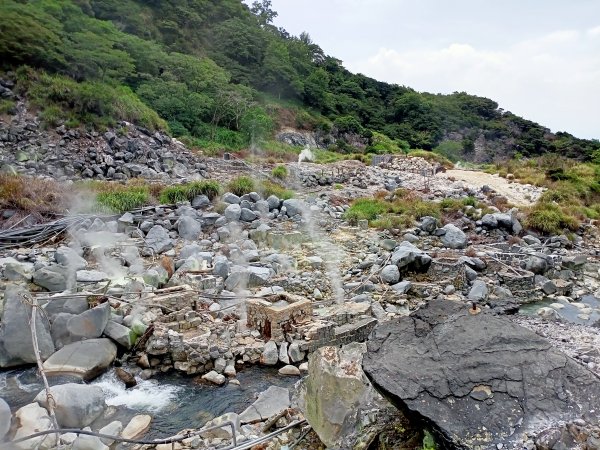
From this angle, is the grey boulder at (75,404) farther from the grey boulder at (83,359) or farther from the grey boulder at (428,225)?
the grey boulder at (428,225)

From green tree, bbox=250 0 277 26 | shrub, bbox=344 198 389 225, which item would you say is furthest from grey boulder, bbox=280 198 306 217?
green tree, bbox=250 0 277 26

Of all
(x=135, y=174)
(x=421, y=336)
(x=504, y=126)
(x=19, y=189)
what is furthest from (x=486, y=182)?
(x=504, y=126)

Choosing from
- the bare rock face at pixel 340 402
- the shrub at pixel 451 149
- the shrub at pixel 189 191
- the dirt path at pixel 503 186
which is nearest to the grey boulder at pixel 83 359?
the bare rock face at pixel 340 402

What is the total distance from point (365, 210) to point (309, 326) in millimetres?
7231

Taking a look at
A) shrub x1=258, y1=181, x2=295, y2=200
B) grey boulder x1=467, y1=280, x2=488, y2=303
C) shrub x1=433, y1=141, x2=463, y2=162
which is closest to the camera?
grey boulder x1=467, y1=280, x2=488, y2=303

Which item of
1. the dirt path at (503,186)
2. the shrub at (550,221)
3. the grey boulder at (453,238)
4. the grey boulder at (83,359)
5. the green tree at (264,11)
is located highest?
the green tree at (264,11)

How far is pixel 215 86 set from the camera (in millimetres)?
25484

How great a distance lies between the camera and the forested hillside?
17.6m

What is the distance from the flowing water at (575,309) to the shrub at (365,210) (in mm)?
5028

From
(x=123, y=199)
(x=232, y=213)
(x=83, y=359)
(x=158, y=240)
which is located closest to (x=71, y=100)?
(x=123, y=199)

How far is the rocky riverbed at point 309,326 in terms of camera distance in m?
2.58

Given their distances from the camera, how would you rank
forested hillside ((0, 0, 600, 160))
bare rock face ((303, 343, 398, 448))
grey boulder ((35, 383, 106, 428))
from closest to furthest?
1. bare rock face ((303, 343, 398, 448))
2. grey boulder ((35, 383, 106, 428))
3. forested hillside ((0, 0, 600, 160))

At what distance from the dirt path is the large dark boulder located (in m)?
12.6

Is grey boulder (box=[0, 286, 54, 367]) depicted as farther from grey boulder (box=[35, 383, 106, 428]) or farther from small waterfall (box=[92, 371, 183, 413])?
grey boulder (box=[35, 383, 106, 428])
